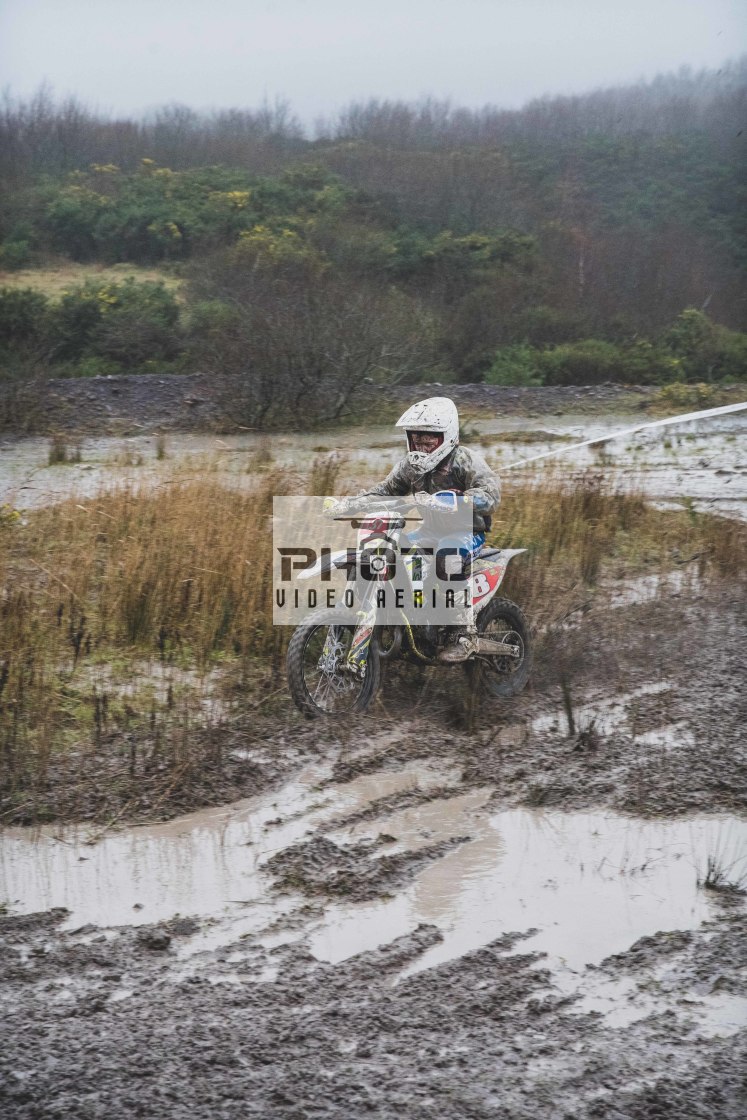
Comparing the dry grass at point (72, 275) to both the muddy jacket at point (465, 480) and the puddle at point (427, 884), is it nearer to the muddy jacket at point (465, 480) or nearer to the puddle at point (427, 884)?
the muddy jacket at point (465, 480)

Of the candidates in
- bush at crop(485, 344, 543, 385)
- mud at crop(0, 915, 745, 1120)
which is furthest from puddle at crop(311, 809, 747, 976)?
bush at crop(485, 344, 543, 385)

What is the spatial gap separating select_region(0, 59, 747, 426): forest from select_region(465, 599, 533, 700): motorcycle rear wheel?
1199 centimetres

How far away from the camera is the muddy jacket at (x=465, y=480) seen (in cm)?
662

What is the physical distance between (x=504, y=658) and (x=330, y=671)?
1276mm

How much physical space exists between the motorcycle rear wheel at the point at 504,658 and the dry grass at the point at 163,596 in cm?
111

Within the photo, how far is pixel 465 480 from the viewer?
22.1 ft

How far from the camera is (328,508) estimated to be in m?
6.34

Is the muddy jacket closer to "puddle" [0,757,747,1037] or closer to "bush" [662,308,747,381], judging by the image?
"puddle" [0,757,747,1037]

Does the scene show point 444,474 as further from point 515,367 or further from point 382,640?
point 515,367

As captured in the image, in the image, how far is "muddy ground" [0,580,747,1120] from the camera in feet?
11.3

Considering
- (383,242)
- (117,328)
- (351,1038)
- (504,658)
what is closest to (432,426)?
(504,658)

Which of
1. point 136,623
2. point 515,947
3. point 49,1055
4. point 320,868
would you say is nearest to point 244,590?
point 136,623

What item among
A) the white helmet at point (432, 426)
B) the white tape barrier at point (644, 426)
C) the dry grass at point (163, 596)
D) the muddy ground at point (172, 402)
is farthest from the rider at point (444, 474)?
the muddy ground at point (172, 402)

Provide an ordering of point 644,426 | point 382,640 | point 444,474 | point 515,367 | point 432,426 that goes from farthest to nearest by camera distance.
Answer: point 515,367
point 644,426
point 382,640
point 444,474
point 432,426
